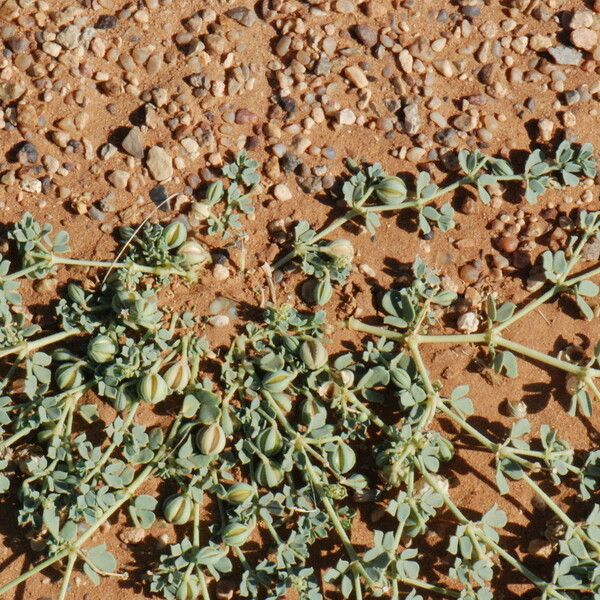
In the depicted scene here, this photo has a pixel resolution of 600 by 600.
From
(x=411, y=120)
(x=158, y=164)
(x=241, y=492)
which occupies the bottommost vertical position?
(x=241, y=492)

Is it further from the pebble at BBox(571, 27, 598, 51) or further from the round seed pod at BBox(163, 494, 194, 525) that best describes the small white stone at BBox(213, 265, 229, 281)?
the pebble at BBox(571, 27, 598, 51)

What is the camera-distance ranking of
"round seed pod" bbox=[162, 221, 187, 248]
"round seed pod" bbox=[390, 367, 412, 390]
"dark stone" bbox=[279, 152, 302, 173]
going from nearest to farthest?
"round seed pod" bbox=[390, 367, 412, 390]
"round seed pod" bbox=[162, 221, 187, 248]
"dark stone" bbox=[279, 152, 302, 173]

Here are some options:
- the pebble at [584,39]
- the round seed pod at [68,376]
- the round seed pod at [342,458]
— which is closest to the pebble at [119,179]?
the round seed pod at [68,376]

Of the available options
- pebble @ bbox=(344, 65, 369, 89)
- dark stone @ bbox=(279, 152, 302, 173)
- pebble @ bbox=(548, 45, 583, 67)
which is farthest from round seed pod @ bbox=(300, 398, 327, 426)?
pebble @ bbox=(548, 45, 583, 67)

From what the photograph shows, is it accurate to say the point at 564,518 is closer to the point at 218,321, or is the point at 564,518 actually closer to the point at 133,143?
the point at 218,321

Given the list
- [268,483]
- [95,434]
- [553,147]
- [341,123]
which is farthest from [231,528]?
[553,147]

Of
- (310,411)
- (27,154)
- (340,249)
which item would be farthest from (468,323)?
(27,154)
